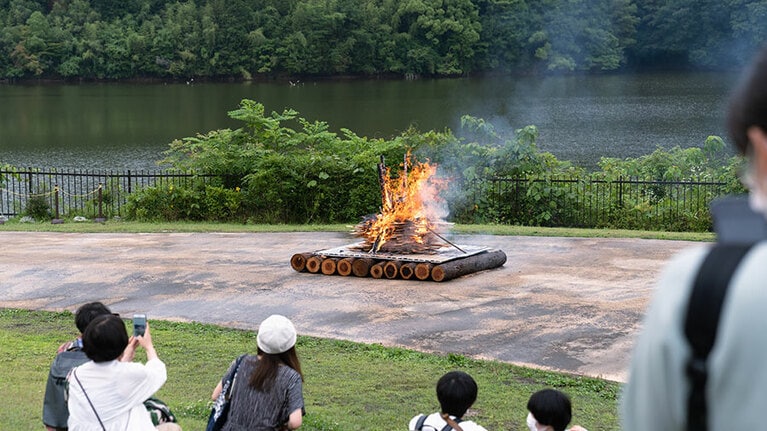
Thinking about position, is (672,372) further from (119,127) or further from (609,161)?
(119,127)

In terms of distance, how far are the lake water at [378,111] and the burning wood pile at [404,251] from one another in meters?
22.6

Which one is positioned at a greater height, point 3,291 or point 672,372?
point 672,372

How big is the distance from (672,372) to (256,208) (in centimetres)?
2103

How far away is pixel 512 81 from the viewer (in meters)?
84.1

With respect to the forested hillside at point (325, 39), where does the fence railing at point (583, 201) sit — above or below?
below

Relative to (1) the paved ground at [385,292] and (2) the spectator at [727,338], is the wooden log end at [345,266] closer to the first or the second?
(1) the paved ground at [385,292]

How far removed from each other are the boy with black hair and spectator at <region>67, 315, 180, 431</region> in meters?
1.32

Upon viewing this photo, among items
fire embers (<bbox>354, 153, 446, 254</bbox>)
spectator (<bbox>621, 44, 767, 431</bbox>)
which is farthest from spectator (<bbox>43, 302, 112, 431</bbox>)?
fire embers (<bbox>354, 153, 446, 254</bbox>)

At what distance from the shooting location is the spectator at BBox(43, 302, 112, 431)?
593cm

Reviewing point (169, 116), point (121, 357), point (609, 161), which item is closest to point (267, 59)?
point (169, 116)

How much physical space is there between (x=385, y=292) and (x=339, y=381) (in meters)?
4.63

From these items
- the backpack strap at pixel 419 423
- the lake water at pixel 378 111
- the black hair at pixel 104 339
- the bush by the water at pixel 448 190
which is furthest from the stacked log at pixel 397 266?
the lake water at pixel 378 111

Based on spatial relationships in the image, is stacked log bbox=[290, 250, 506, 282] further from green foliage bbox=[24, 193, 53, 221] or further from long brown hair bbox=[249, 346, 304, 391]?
green foliage bbox=[24, 193, 53, 221]

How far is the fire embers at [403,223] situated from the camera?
15718 millimetres
